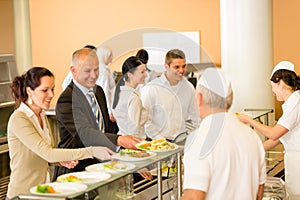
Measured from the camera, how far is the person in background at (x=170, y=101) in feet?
11.0

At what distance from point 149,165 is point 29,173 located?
1.85 ft

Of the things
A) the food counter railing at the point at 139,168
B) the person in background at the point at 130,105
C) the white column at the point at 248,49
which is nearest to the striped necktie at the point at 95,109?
the person in background at the point at 130,105

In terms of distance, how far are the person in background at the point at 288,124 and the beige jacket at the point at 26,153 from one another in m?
1.21

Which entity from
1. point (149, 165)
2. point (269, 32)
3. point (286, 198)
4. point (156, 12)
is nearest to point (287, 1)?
point (156, 12)

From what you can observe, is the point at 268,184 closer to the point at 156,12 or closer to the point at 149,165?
the point at 149,165

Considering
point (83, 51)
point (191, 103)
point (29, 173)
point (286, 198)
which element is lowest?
point (286, 198)

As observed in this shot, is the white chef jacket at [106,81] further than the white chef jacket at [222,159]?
Yes

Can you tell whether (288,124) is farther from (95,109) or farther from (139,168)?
(139,168)

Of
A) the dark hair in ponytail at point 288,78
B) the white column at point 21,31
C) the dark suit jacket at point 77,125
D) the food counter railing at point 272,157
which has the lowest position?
the food counter railing at point 272,157

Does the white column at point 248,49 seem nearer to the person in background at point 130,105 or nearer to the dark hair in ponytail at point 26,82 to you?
the person in background at point 130,105

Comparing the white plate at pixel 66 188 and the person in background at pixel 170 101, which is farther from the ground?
the person in background at pixel 170 101

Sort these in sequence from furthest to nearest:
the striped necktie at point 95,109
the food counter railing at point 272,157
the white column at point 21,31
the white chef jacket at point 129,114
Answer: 1. the white column at point 21,31
2. the food counter railing at point 272,157
3. the white chef jacket at point 129,114
4. the striped necktie at point 95,109

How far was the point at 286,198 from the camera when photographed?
124 inches

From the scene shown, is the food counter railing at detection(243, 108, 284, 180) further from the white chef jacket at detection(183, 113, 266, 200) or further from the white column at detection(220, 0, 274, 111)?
the white chef jacket at detection(183, 113, 266, 200)
